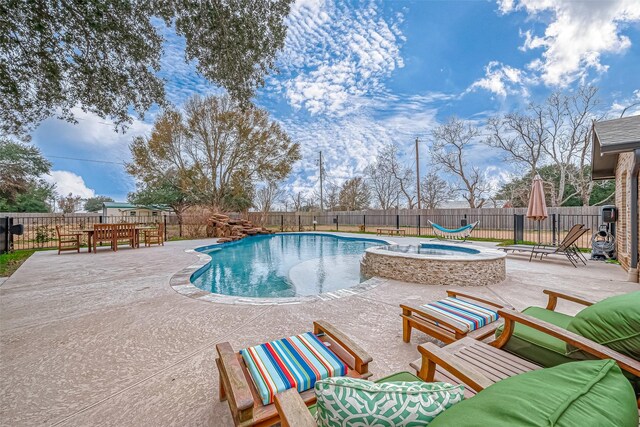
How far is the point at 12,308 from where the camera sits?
140 inches

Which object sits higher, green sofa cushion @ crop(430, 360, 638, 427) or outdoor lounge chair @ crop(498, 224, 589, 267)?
green sofa cushion @ crop(430, 360, 638, 427)

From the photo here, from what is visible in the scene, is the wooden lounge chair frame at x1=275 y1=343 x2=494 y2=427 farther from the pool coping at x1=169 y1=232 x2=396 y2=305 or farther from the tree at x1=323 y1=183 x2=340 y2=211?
the tree at x1=323 y1=183 x2=340 y2=211

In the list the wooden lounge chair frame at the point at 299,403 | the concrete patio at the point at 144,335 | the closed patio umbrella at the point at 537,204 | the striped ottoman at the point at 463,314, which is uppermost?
the closed patio umbrella at the point at 537,204

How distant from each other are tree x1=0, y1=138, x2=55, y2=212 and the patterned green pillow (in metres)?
20.2

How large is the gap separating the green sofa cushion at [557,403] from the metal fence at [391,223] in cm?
1048

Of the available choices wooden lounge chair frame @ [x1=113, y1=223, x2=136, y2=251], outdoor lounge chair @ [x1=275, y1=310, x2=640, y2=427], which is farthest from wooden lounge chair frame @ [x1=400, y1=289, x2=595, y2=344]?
wooden lounge chair frame @ [x1=113, y1=223, x2=136, y2=251]

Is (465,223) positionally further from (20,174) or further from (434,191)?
(20,174)

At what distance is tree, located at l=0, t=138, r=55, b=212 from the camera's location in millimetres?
13922

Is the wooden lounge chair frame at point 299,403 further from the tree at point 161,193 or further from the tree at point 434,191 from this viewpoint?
the tree at point 434,191

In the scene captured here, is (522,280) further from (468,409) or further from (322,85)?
(322,85)

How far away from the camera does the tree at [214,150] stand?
1642 cm

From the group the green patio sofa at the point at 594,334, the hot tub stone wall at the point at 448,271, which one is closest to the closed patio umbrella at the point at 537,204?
the hot tub stone wall at the point at 448,271

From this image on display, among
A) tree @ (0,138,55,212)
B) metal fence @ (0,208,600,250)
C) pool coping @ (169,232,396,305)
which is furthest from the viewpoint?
tree @ (0,138,55,212)

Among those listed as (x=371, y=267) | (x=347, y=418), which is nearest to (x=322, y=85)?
(x=371, y=267)
